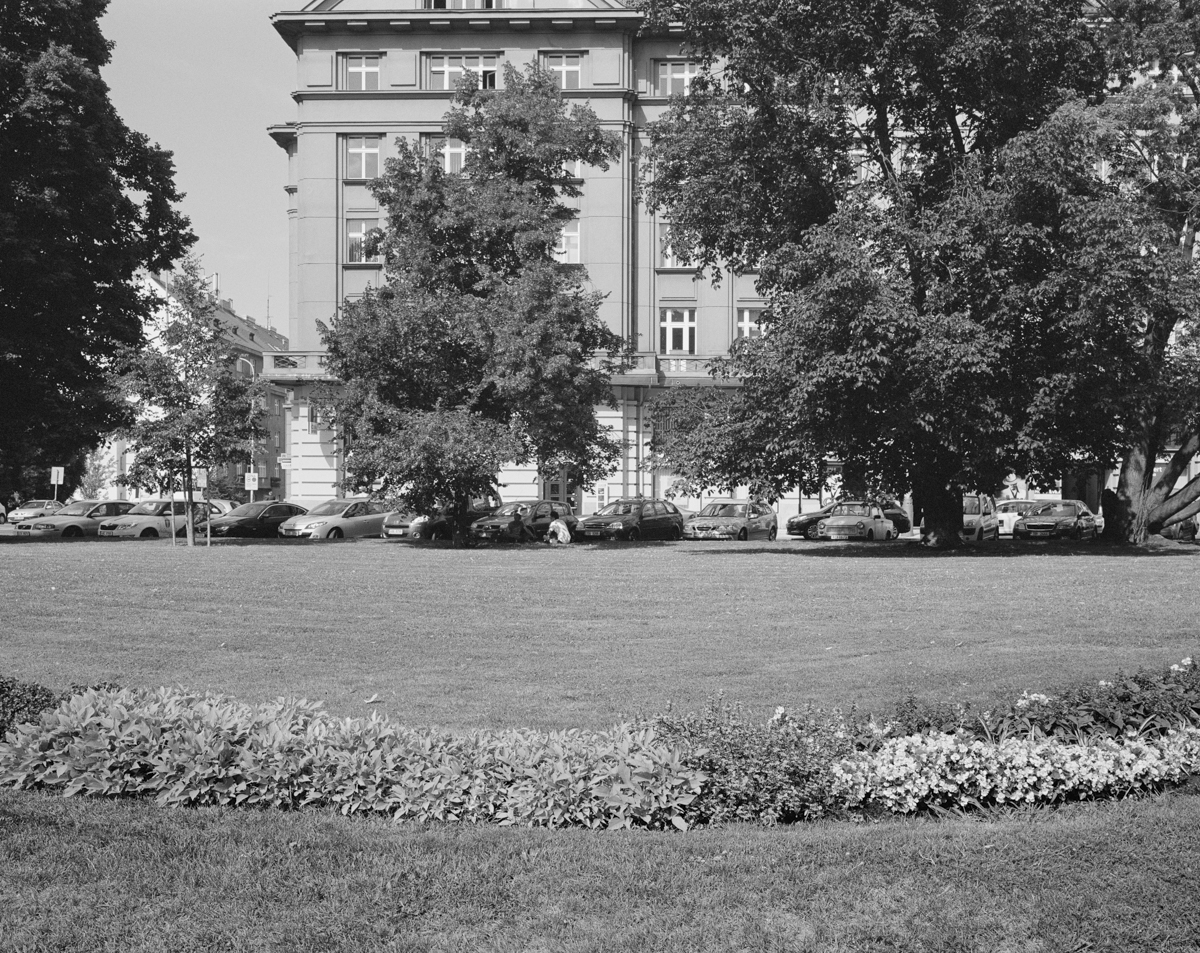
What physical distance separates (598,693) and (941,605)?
301 inches

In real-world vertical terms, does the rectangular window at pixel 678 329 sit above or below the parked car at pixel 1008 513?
above

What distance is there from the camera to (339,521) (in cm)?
4422

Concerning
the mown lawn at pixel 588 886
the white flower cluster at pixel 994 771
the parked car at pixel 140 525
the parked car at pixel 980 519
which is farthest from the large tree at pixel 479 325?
the mown lawn at pixel 588 886

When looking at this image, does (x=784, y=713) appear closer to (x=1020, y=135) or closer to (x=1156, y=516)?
(x=1020, y=135)

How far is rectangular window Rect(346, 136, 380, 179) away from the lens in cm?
5334

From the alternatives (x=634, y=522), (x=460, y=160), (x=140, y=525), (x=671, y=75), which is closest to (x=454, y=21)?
(x=460, y=160)

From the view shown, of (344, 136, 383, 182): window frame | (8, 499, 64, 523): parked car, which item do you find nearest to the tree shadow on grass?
(344, 136, 383, 182): window frame

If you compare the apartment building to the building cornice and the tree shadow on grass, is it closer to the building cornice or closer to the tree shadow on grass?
the building cornice

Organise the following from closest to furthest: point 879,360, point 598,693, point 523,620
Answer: point 598,693 → point 523,620 → point 879,360

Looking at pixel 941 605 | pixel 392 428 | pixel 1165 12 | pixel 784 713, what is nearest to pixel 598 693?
pixel 784 713

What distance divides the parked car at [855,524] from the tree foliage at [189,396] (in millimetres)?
21553

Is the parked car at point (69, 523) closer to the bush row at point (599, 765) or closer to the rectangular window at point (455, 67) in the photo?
the rectangular window at point (455, 67)

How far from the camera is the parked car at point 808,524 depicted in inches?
1842

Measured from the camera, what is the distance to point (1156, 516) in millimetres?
34719
